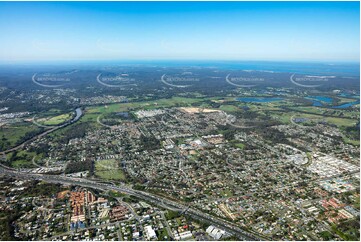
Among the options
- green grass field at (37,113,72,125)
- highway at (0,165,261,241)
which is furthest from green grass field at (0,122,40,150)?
highway at (0,165,261,241)

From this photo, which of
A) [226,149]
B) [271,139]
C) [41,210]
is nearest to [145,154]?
[226,149]

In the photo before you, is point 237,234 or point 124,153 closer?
point 237,234

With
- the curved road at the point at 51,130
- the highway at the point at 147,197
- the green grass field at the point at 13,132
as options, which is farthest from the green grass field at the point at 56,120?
the highway at the point at 147,197

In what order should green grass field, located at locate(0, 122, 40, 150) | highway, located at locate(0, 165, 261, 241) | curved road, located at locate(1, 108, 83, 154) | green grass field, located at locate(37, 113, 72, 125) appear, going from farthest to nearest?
1. green grass field, located at locate(37, 113, 72, 125)
2. green grass field, located at locate(0, 122, 40, 150)
3. curved road, located at locate(1, 108, 83, 154)
4. highway, located at locate(0, 165, 261, 241)

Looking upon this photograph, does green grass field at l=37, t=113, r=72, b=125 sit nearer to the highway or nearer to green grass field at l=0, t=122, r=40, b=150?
green grass field at l=0, t=122, r=40, b=150

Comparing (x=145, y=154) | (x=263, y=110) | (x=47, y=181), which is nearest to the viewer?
(x=47, y=181)

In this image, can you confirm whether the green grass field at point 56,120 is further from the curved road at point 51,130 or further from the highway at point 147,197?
the highway at point 147,197

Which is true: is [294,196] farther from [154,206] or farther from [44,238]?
[44,238]

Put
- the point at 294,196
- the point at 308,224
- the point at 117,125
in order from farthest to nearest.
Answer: the point at 117,125
the point at 294,196
the point at 308,224

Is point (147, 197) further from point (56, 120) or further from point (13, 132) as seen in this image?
point (56, 120)
